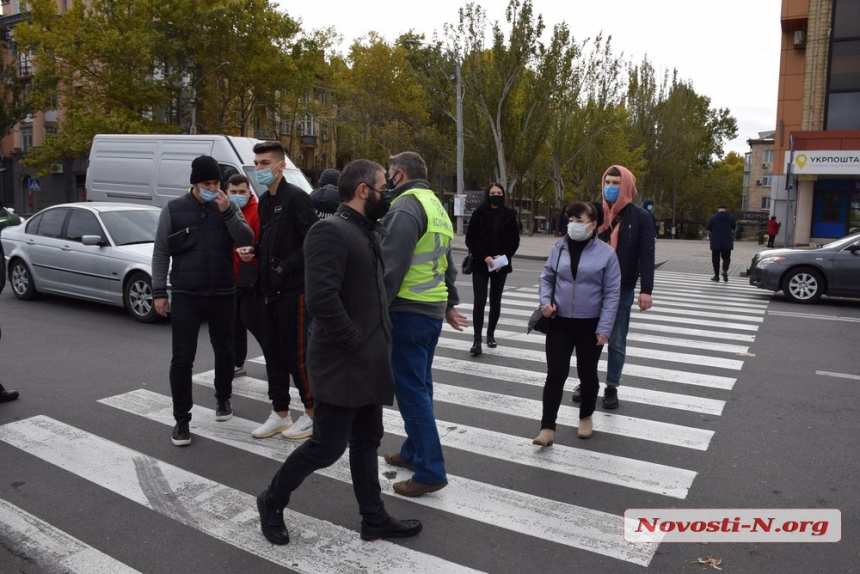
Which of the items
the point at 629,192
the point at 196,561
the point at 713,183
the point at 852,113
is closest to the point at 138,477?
the point at 196,561

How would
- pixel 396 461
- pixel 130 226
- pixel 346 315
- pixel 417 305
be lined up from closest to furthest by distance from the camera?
pixel 346 315 < pixel 417 305 < pixel 396 461 < pixel 130 226

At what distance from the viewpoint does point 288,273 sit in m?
4.88

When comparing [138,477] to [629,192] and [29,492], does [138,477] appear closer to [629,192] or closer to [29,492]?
[29,492]

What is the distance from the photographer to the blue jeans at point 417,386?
161 inches

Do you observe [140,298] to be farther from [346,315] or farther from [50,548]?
[346,315]

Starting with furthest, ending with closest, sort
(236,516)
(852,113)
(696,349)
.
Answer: (852,113)
(696,349)
(236,516)

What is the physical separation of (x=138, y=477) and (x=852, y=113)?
33.7 metres

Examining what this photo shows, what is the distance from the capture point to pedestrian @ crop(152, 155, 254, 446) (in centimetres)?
509

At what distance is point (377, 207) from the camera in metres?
3.62

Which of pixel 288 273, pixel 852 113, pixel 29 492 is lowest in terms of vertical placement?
pixel 29 492

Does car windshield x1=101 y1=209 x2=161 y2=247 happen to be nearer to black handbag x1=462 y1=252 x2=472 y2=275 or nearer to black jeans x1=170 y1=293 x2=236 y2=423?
black handbag x1=462 y1=252 x2=472 y2=275

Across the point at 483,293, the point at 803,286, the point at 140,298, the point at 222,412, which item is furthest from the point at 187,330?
the point at 803,286

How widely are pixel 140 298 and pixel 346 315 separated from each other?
6.96 metres

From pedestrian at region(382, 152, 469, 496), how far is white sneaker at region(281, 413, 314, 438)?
121cm
